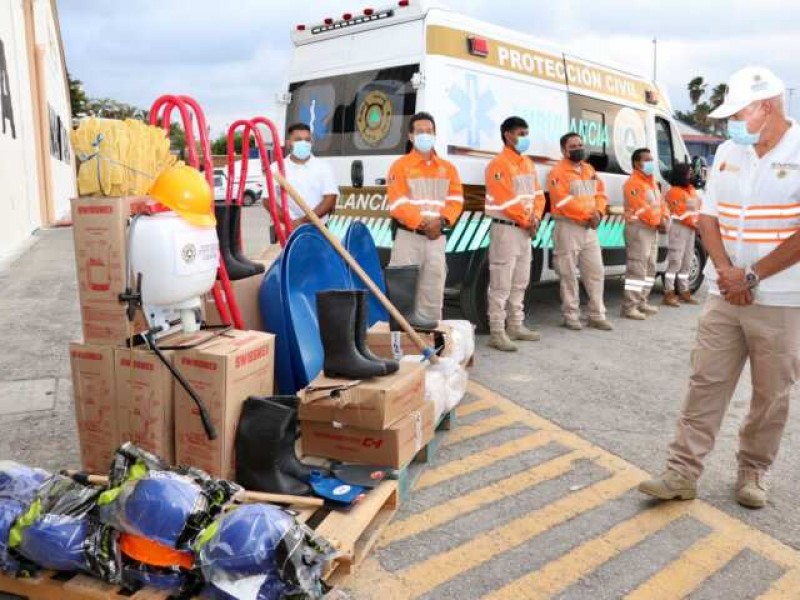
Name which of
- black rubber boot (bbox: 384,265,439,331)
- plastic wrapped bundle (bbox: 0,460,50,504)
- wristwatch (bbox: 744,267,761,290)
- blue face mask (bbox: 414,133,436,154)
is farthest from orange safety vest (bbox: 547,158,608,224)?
plastic wrapped bundle (bbox: 0,460,50,504)

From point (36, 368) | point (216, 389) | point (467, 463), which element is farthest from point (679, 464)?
point (36, 368)

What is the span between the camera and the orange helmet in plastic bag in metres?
2.85

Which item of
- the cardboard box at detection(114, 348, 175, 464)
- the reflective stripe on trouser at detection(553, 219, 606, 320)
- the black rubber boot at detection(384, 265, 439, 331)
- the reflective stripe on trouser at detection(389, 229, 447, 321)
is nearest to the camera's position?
the cardboard box at detection(114, 348, 175, 464)

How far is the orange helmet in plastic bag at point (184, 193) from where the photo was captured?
285 centimetres

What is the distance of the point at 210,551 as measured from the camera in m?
2.25

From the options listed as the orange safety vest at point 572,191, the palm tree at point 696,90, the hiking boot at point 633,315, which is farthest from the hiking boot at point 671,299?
the palm tree at point 696,90

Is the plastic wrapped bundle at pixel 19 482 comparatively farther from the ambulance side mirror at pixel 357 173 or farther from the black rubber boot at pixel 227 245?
the ambulance side mirror at pixel 357 173

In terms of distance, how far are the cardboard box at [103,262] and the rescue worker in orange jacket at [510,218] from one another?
346 centimetres

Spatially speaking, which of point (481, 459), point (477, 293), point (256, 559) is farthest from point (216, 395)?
point (477, 293)

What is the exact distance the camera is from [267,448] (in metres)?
2.93

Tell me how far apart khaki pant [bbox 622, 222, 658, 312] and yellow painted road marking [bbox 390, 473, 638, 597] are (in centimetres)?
422

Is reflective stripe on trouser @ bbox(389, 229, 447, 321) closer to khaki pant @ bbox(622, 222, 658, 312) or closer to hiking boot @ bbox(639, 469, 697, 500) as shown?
hiking boot @ bbox(639, 469, 697, 500)

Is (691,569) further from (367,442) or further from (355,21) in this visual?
(355,21)

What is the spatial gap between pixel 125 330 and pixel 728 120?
2.75 m
